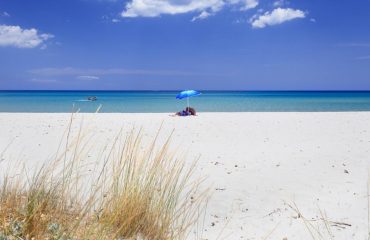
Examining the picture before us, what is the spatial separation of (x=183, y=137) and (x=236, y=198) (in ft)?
16.0

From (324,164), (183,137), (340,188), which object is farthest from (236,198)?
(183,137)

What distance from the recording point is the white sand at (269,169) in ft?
14.8

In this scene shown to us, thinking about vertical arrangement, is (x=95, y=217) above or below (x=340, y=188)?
above

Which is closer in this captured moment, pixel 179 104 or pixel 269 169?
pixel 269 169

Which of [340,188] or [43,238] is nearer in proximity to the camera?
[43,238]

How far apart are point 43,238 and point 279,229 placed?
2.70 meters

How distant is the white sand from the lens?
452 cm

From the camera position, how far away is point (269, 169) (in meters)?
6.75

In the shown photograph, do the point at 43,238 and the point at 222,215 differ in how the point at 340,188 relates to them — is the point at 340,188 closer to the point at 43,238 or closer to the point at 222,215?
the point at 222,215

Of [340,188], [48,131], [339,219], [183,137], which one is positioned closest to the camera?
[339,219]

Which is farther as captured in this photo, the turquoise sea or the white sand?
the turquoise sea

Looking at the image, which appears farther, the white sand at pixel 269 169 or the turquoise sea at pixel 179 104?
the turquoise sea at pixel 179 104

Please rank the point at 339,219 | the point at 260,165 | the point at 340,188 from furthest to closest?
the point at 260,165 < the point at 340,188 < the point at 339,219

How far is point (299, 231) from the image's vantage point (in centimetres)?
422
